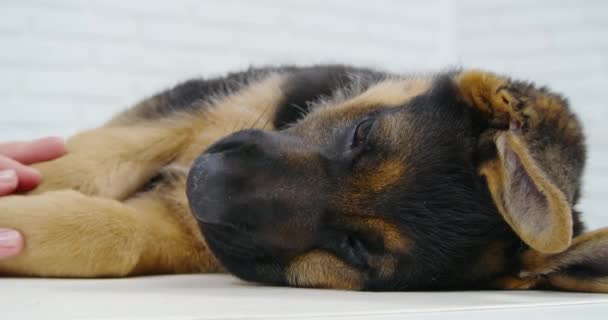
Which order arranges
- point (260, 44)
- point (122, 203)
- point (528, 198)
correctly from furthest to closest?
point (260, 44) < point (122, 203) < point (528, 198)

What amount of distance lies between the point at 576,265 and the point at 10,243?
183 centimetres

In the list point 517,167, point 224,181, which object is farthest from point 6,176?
point 517,167

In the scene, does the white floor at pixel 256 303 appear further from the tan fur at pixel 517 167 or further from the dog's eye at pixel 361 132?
the dog's eye at pixel 361 132

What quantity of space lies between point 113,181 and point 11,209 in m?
0.59

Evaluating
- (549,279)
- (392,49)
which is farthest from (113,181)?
(392,49)

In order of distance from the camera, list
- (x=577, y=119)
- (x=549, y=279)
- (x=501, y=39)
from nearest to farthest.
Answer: (x=549, y=279) → (x=577, y=119) → (x=501, y=39)

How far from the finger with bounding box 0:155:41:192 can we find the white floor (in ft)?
1.66

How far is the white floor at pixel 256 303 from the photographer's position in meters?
1.55

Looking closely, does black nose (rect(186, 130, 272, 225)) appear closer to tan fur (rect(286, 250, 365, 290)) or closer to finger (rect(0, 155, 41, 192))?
tan fur (rect(286, 250, 365, 290))

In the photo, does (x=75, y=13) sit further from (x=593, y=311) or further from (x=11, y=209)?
(x=593, y=311)

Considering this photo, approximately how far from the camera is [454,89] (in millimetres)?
2496

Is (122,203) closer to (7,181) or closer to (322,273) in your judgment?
(7,181)

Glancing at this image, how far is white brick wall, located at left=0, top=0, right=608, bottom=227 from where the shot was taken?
514cm

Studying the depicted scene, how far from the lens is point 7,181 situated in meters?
Result: 2.51
